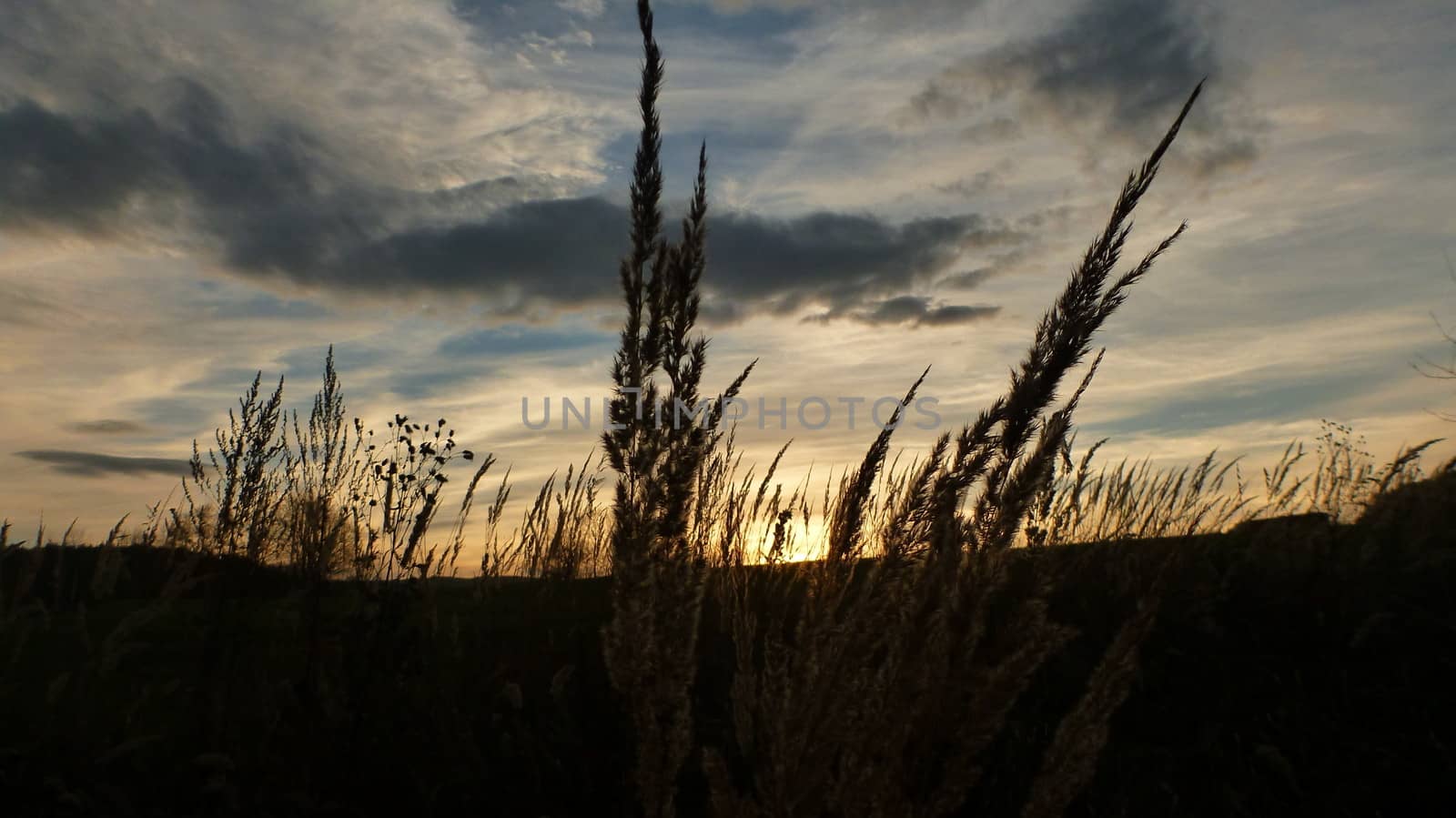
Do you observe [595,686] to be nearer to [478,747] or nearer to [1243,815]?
[478,747]

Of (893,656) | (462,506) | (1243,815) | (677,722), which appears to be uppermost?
(462,506)

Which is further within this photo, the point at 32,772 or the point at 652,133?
the point at 32,772

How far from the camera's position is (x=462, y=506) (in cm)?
620

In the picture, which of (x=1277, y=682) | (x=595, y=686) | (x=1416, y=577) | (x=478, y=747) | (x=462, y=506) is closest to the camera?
(x=478, y=747)

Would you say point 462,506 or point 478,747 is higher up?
point 462,506

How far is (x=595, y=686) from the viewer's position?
4.35 metres

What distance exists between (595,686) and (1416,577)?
15.7 feet

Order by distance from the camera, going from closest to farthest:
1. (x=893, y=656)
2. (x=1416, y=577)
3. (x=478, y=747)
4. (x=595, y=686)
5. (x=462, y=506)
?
(x=893, y=656)
(x=478, y=747)
(x=595, y=686)
(x=1416, y=577)
(x=462, y=506)

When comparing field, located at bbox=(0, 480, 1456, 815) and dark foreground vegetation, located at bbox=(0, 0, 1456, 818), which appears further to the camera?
field, located at bbox=(0, 480, 1456, 815)

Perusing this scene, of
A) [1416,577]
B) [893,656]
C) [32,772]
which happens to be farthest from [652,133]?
[1416,577]

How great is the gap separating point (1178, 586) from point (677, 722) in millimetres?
4694

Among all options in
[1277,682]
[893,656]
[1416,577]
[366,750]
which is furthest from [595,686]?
[1416,577]

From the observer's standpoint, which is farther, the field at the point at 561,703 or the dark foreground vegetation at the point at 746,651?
the field at the point at 561,703

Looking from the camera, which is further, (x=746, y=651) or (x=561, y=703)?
(x=561, y=703)
